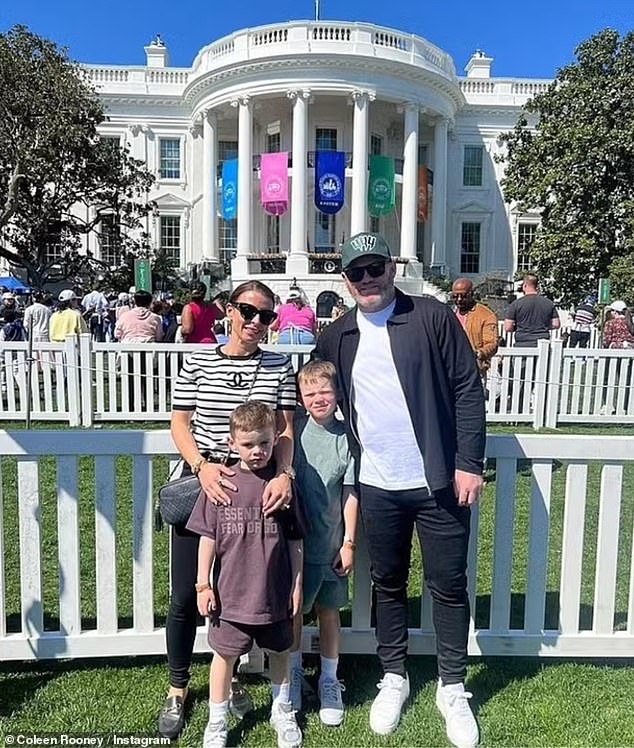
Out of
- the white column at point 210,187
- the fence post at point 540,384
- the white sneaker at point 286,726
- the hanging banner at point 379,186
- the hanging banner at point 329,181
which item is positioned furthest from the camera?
the white column at point 210,187

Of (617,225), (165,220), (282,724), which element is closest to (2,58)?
(165,220)

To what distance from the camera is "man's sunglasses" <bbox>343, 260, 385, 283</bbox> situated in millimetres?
2535

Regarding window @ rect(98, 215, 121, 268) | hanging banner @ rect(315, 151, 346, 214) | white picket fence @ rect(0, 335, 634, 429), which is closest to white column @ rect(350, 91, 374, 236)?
hanging banner @ rect(315, 151, 346, 214)

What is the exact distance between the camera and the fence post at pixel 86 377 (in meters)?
8.36

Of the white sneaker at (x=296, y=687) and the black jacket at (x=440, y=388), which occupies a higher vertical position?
the black jacket at (x=440, y=388)

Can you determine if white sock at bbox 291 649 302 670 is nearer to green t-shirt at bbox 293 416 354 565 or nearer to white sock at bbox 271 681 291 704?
white sock at bbox 271 681 291 704

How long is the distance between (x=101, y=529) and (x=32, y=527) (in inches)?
11.7

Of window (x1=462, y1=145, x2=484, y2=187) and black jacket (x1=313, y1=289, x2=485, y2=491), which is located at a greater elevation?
window (x1=462, y1=145, x2=484, y2=187)

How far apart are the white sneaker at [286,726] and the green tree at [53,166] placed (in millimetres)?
18646

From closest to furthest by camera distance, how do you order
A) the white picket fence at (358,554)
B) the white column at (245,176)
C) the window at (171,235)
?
the white picket fence at (358,554)
the white column at (245,176)
the window at (171,235)

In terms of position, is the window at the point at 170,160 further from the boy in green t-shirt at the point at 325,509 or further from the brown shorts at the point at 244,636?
the brown shorts at the point at 244,636

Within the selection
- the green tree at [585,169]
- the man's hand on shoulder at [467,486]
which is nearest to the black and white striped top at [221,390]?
the man's hand on shoulder at [467,486]

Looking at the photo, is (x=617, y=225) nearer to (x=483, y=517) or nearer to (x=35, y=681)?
(x=483, y=517)

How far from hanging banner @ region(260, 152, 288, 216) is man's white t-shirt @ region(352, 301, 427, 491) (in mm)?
26892
